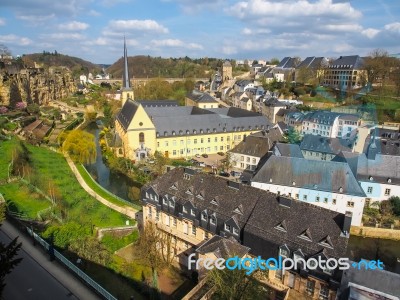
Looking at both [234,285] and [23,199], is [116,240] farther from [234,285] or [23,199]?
[234,285]

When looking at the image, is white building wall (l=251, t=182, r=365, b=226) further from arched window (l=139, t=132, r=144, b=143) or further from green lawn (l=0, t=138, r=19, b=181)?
green lawn (l=0, t=138, r=19, b=181)

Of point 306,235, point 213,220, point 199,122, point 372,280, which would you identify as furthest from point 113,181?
point 372,280

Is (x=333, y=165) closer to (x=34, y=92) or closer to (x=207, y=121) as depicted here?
(x=207, y=121)

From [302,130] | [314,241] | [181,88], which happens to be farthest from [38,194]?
[181,88]

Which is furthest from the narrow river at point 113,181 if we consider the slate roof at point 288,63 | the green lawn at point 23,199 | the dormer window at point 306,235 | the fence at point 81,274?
the slate roof at point 288,63

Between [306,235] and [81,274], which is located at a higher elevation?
[306,235]
